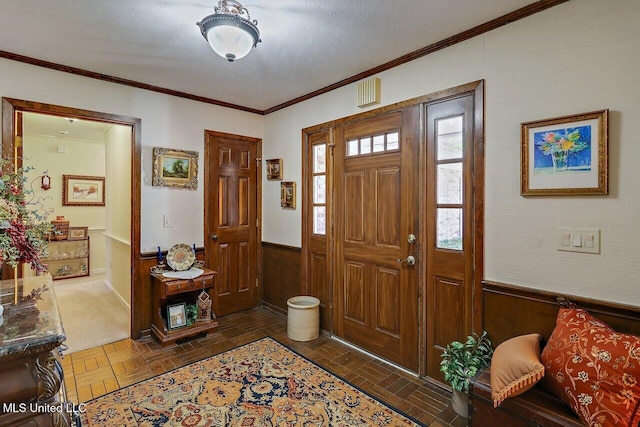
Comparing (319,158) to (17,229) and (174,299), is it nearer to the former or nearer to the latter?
(174,299)

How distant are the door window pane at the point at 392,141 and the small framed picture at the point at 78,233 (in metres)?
6.01

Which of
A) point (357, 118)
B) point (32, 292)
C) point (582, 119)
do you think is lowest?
point (32, 292)

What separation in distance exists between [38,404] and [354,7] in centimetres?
253

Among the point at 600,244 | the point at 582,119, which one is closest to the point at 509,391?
the point at 600,244

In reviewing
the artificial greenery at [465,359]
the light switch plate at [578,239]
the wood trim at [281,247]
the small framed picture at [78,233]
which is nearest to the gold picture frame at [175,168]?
the wood trim at [281,247]

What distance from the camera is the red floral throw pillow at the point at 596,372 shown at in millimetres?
1292

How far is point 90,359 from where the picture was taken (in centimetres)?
289

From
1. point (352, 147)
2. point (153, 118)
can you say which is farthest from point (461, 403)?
point (153, 118)

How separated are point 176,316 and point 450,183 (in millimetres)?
2905

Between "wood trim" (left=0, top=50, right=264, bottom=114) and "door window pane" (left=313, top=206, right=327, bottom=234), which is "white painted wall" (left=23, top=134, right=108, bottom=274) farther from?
"door window pane" (left=313, top=206, right=327, bottom=234)

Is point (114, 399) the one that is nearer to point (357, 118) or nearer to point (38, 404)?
point (38, 404)

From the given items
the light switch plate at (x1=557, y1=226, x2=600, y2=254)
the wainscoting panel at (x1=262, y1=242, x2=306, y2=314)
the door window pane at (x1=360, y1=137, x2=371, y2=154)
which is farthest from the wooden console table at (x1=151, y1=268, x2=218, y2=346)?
the light switch plate at (x1=557, y1=226, x2=600, y2=254)

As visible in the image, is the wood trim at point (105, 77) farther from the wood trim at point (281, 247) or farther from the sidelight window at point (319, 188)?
the wood trim at point (281, 247)

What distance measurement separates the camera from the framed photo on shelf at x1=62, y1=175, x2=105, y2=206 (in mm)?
5984
